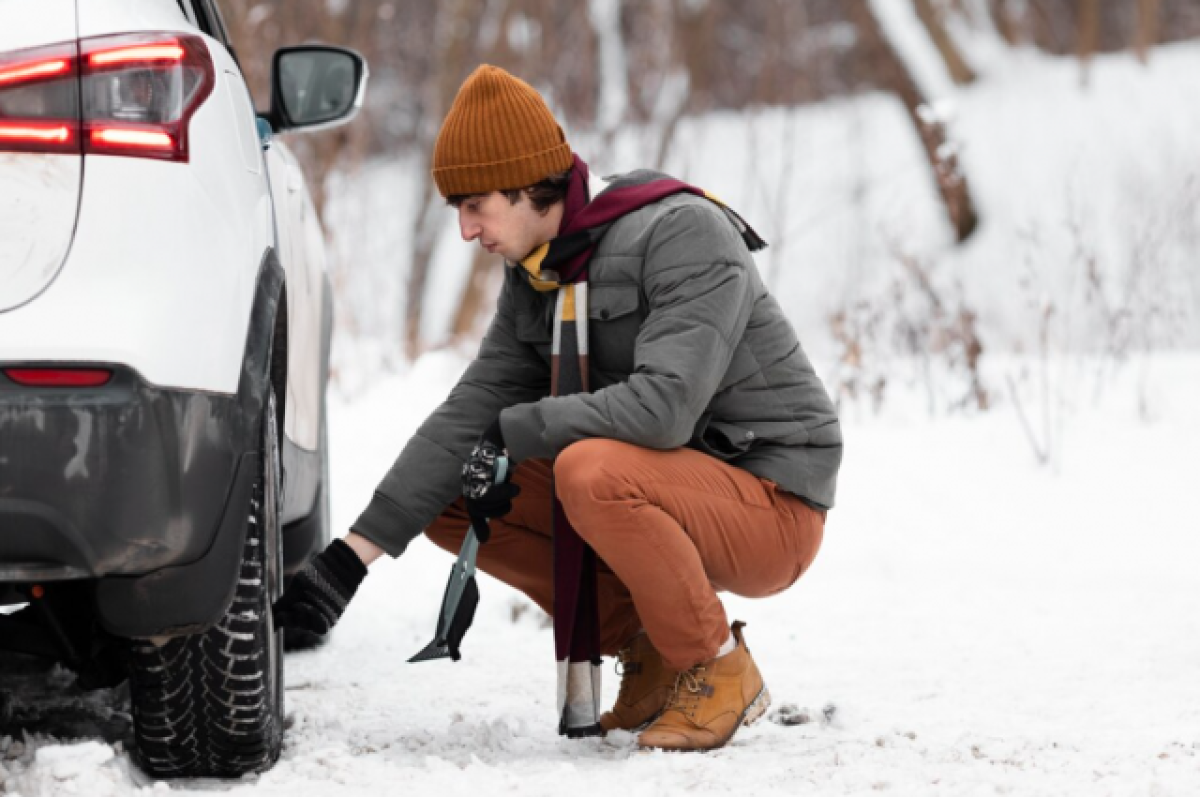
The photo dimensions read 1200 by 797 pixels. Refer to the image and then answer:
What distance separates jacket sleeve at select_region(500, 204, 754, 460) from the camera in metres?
2.84

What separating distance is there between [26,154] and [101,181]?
0.32 ft

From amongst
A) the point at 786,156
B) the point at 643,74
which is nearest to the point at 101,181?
the point at 786,156

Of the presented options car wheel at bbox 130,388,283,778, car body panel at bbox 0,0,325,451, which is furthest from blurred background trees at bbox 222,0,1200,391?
car body panel at bbox 0,0,325,451

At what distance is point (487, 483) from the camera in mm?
2928

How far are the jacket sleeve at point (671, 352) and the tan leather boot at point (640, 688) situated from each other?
516 mm

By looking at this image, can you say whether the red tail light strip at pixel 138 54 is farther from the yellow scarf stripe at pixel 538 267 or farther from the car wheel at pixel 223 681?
the yellow scarf stripe at pixel 538 267

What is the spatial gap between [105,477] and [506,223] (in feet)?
3.89

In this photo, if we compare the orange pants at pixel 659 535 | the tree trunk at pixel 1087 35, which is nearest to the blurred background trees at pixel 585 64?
the tree trunk at pixel 1087 35

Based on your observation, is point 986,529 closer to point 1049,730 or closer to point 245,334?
point 1049,730

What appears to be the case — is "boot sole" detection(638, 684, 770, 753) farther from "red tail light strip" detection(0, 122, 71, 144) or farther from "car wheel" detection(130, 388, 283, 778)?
"red tail light strip" detection(0, 122, 71, 144)

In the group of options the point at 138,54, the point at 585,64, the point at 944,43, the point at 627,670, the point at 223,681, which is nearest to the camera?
the point at 138,54

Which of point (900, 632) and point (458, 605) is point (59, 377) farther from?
point (900, 632)

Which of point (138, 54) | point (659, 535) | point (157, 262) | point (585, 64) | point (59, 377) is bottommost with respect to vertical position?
point (659, 535)

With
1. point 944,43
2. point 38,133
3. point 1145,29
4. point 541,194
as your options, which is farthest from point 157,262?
point 1145,29
